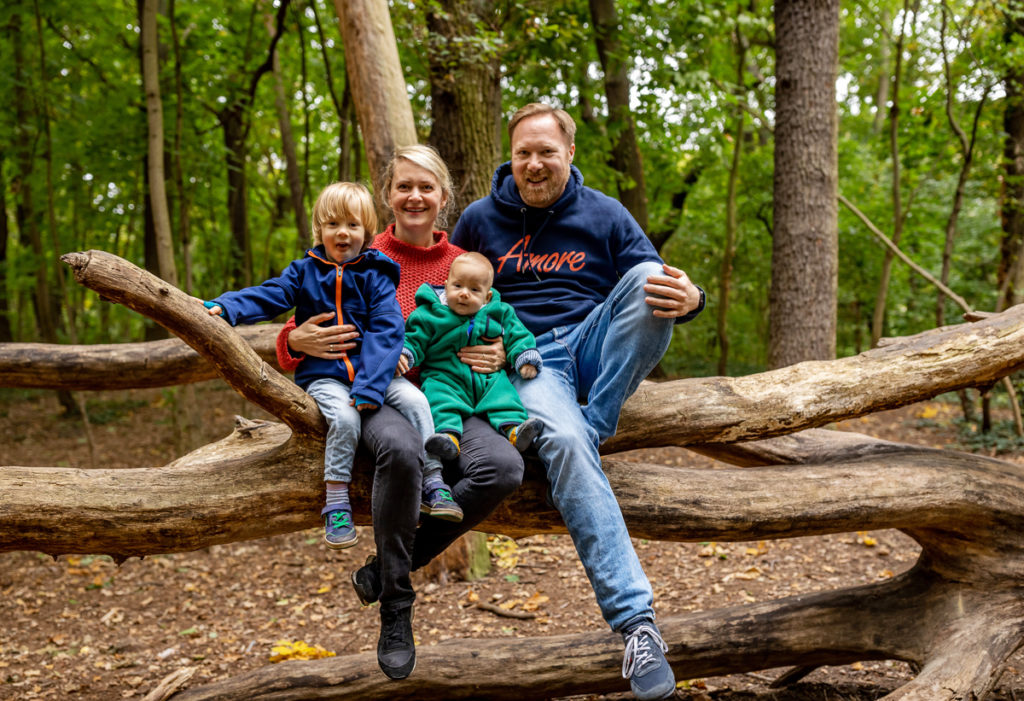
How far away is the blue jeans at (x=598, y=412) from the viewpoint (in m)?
2.64

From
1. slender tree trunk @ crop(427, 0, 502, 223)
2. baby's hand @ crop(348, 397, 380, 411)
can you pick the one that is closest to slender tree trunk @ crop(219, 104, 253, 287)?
slender tree trunk @ crop(427, 0, 502, 223)

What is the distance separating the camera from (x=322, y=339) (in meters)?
2.86

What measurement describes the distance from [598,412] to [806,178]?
4.55 meters

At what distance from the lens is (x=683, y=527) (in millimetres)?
3207

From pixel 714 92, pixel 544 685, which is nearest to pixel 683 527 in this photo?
pixel 544 685

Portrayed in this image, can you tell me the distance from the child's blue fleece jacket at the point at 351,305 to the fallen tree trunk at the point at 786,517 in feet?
1.31

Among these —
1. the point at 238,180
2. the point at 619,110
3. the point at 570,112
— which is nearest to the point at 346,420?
the point at 619,110

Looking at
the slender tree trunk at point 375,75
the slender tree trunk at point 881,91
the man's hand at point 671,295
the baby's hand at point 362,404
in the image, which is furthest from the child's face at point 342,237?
the slender tree trunk at point 881,91

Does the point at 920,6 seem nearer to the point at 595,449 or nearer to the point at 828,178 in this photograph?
the point at 828,178

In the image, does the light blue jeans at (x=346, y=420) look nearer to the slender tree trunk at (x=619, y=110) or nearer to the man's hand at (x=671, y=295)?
the man's hand at (x=671, y=295)

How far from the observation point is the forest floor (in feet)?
14.0

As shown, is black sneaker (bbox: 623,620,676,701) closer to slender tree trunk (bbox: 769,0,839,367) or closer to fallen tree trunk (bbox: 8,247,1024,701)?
fallen tree trunk (bbox: 8,247,1024,701)

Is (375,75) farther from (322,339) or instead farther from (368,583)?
(368,583)

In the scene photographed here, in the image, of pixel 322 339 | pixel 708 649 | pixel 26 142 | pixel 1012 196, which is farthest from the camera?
pixel 26 142
